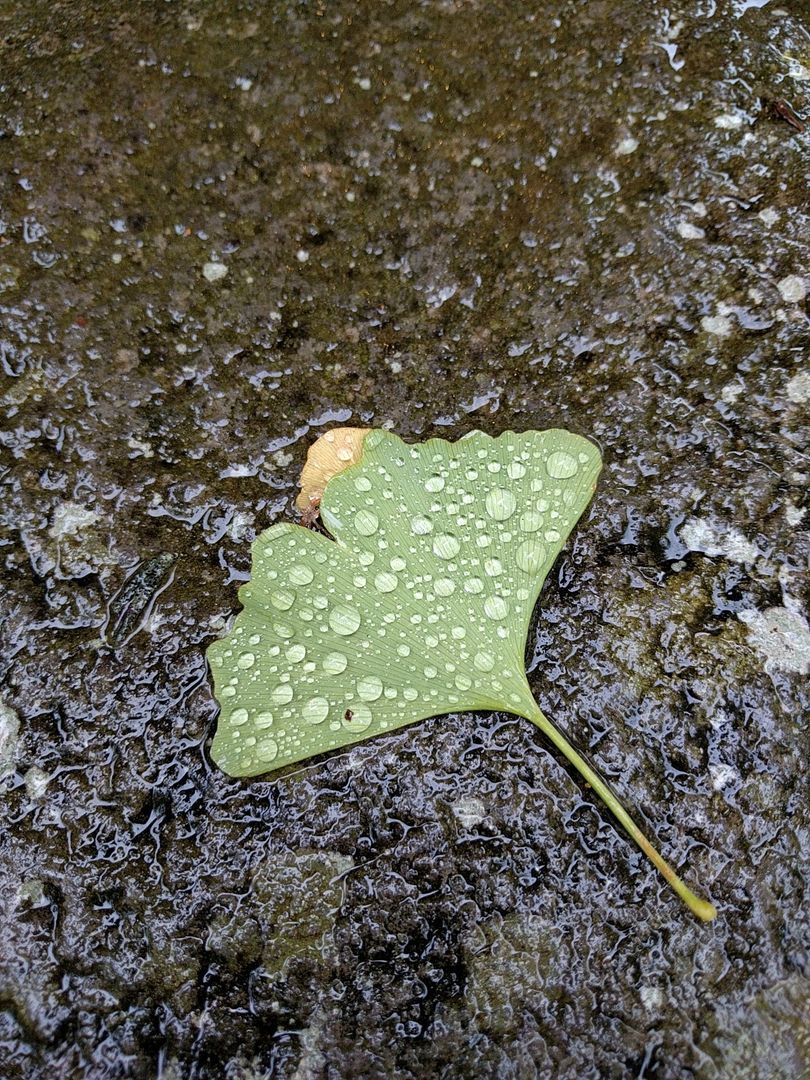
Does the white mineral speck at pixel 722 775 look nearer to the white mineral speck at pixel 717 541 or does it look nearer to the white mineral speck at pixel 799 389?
the white mineral speck at pixel 717 541

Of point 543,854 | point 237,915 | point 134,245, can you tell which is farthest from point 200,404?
point 543,854

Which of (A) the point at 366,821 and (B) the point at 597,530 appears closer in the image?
(A) the point at 366,821

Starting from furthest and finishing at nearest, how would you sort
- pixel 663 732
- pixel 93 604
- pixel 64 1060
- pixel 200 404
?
pixel 200 404
pixel 93 604
pixel 663 732
pixel 64 1060

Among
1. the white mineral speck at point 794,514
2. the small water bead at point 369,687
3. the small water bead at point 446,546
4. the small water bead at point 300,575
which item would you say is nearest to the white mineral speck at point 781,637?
the white mineral speck at point 794,514

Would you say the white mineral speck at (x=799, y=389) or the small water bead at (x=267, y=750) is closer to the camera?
the small water bead at (x=267, y=750)

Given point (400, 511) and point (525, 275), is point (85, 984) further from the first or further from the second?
point (525, 275)

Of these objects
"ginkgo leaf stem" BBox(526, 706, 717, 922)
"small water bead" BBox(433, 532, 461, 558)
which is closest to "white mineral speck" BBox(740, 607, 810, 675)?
"ginkgo leaf stem" BBox(526, 706, 717, 922)

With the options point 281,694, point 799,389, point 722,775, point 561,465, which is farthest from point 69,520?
point 799,389
